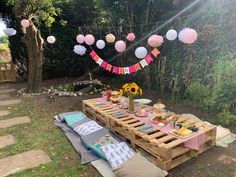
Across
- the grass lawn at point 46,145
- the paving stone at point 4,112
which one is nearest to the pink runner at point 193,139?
the grass lawn at point 46,145

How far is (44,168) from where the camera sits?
275 cm

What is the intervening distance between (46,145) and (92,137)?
0.76m

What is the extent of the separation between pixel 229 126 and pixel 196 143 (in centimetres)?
142

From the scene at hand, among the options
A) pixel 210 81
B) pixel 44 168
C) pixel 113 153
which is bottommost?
pixel 44 168

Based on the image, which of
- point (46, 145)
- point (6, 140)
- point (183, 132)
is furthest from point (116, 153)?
point (6, 140)

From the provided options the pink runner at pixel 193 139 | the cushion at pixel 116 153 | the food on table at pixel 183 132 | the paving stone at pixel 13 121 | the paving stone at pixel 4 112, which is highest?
the food on table at pixel 183 132

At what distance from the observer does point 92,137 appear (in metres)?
3.29

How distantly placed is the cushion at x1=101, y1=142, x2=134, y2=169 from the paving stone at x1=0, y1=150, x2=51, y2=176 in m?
0.85

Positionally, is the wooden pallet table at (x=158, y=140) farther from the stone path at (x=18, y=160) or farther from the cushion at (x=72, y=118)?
the stone path at (x=18, y=160)

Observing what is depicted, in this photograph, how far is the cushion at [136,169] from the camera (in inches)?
91.4

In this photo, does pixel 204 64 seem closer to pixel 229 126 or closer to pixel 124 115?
pixel 229 126

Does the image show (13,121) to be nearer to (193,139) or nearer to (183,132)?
(183,132)

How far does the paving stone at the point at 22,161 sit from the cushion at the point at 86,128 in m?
0.69

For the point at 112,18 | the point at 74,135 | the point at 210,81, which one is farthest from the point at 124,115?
the point at 112,18
